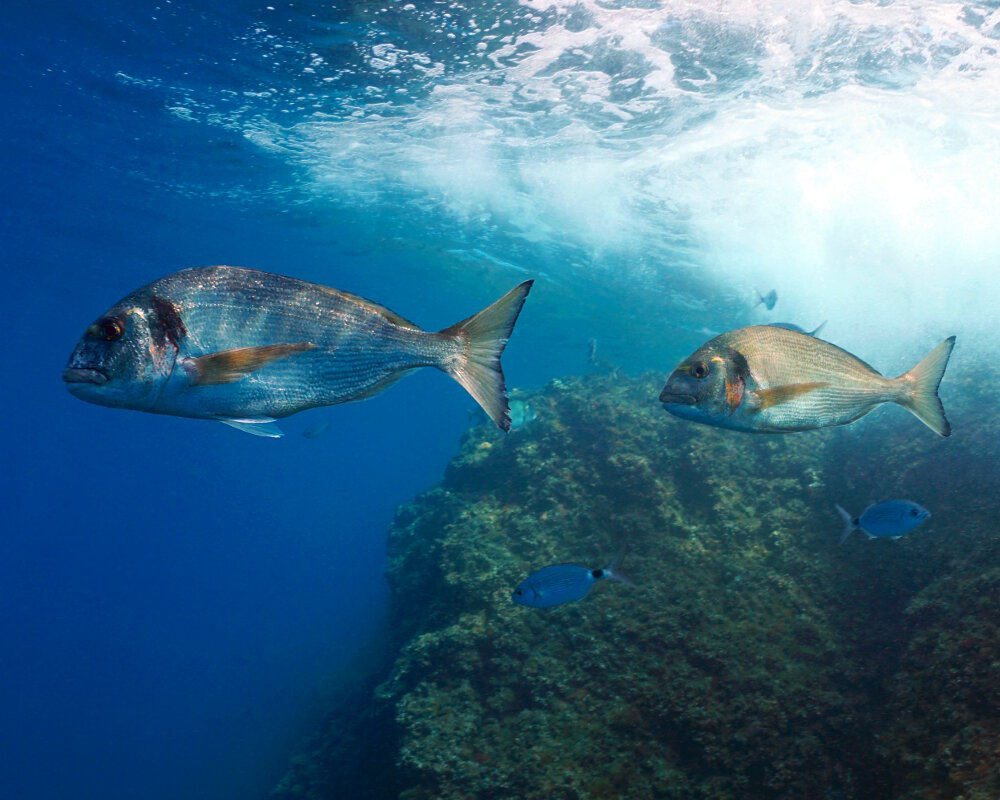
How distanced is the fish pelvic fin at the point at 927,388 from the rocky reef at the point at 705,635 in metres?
2.53

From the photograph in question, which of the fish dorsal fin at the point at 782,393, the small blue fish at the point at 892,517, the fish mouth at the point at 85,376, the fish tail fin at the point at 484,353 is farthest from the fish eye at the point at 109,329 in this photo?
the small blue fish at the point at 892,517

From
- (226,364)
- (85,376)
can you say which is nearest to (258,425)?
(226,364)

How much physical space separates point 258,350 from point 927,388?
3718 millimetres

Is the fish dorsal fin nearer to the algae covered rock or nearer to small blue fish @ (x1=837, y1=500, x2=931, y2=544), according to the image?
small blue fish @ (x1=837, y1=500, x2=931, y2=544)

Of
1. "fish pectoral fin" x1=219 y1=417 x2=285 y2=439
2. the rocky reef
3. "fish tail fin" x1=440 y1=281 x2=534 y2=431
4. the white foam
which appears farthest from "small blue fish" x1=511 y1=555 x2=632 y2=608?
the white foam

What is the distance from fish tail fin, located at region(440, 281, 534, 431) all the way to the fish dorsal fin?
1.37 meters

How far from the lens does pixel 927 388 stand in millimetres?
3020

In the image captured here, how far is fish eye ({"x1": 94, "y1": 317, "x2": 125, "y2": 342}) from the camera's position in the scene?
2.04 m

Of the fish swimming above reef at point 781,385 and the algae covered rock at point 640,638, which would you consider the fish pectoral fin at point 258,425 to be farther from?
the algae covered rock at point 640,638

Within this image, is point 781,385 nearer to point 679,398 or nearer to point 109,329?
point 679,398

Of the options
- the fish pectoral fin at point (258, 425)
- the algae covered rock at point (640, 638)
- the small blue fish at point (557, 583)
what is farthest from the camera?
the small blue fish at point (557, 583)

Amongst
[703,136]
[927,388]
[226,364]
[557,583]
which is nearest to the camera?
[226,364]

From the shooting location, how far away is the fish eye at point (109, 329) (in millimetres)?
2045

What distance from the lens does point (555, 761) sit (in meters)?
5.06
